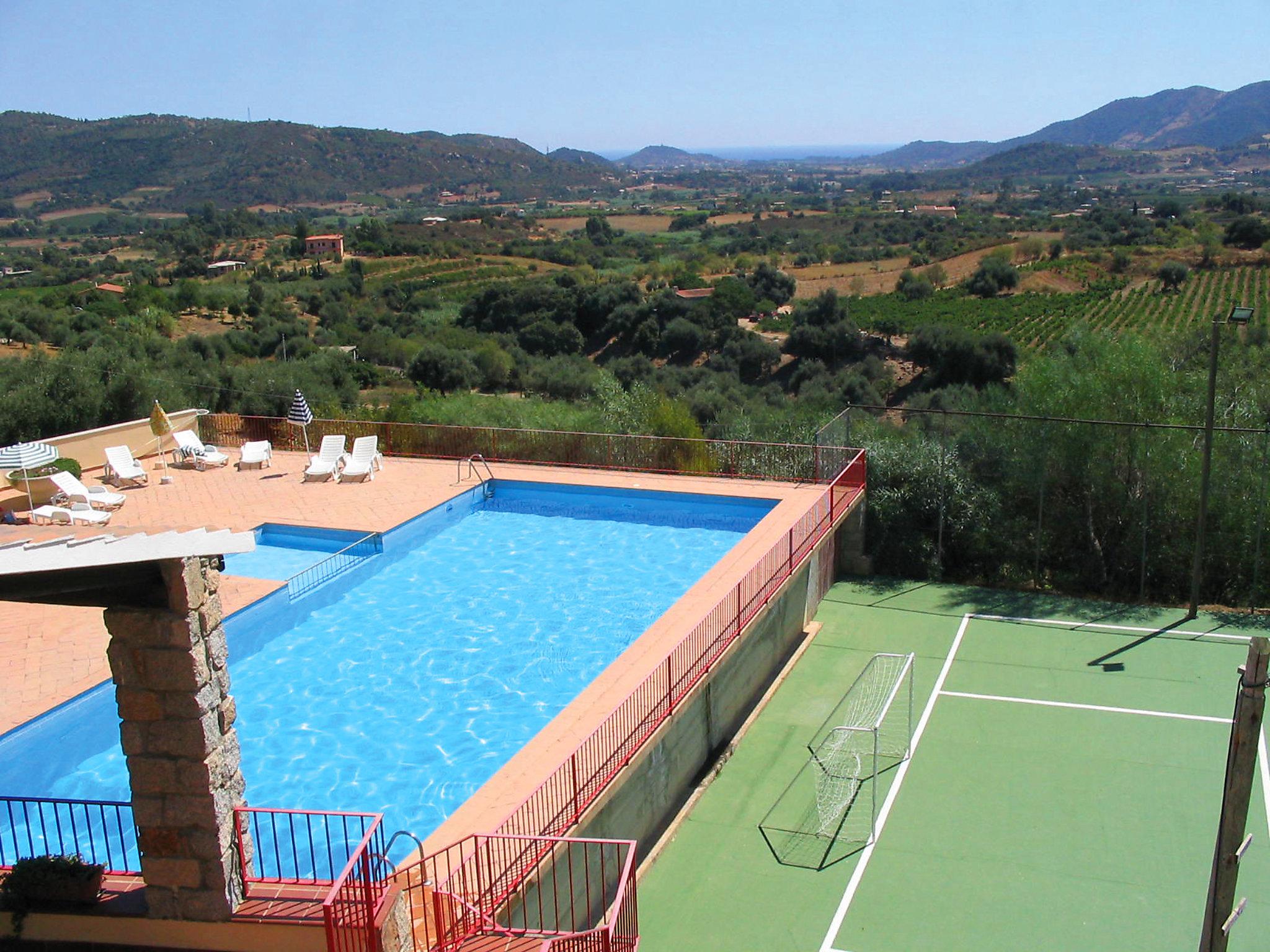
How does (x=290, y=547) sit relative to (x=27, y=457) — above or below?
below

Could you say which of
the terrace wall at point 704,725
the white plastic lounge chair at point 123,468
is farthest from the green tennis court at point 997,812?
the white plastic lounge chair at point 123,468

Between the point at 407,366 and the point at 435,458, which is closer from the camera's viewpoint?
the point at 435,458

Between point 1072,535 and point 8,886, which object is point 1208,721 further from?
point 8,886

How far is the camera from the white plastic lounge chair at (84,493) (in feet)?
52.4

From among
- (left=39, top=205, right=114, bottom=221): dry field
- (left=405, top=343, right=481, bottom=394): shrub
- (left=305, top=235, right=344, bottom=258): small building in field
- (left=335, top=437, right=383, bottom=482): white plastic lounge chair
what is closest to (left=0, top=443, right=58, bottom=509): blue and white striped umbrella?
(left=335, top=437, right=383, bottom=482): white plastic lounge chair

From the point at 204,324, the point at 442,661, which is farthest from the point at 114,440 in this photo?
the point at 204,324

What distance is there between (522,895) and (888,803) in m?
4.77

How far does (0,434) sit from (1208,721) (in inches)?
818

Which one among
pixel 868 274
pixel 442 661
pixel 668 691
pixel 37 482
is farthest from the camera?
pixel 868 274

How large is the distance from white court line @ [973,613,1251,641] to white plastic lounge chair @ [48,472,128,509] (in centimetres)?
1330

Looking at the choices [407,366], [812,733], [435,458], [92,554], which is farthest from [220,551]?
[407,366]

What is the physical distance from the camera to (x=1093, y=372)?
1656 cm

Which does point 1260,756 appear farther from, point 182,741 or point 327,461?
point 327,461

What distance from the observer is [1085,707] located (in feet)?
40.3
